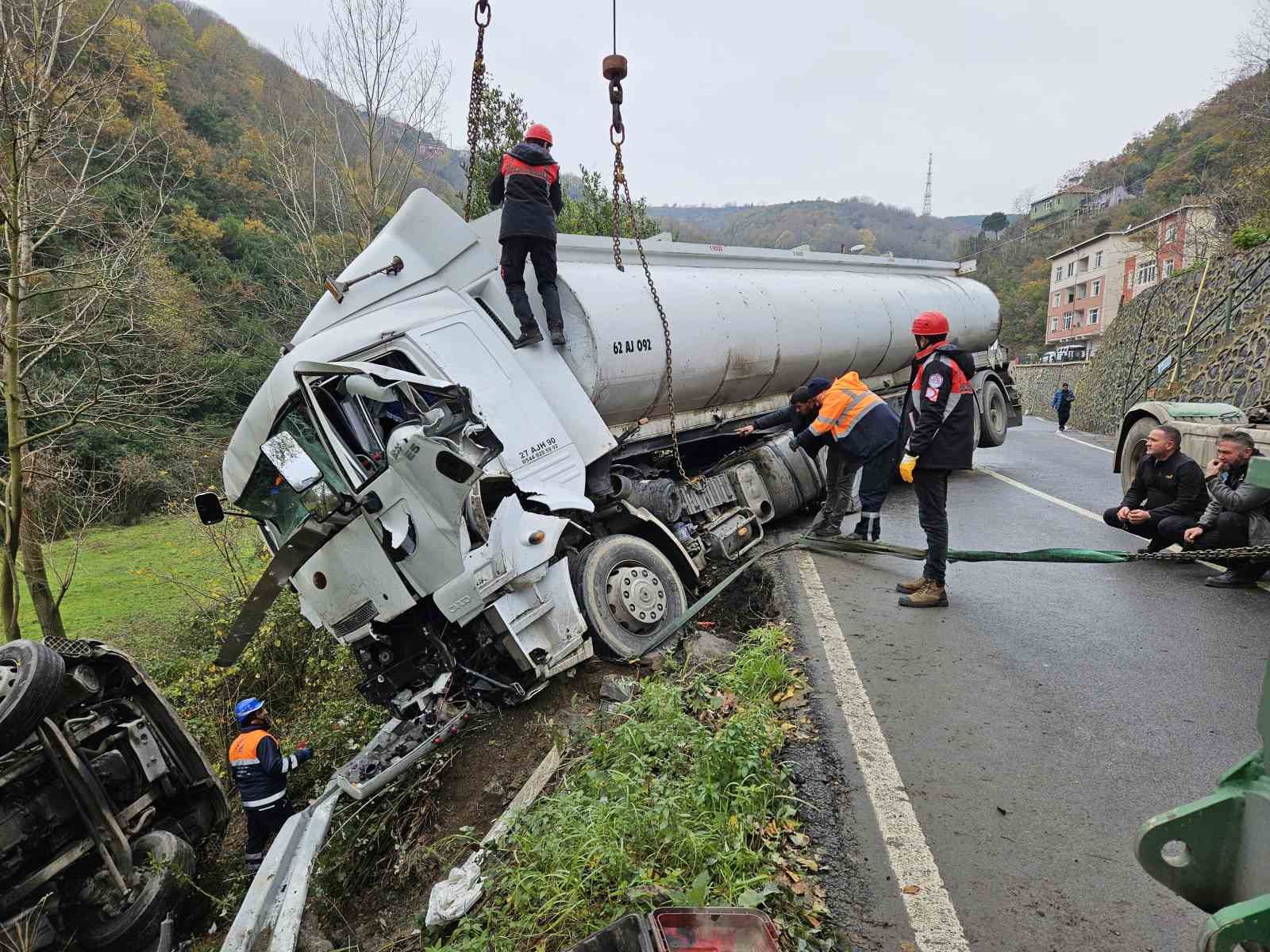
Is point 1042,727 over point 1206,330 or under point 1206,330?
under

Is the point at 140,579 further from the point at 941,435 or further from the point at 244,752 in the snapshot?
the point at 941,435

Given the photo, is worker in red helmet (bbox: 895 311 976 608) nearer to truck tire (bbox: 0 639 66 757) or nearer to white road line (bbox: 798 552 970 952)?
white road line (bbox: 798 552 970 952)

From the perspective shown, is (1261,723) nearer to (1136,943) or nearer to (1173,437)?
(1136,943)

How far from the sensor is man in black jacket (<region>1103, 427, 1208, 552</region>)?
18.7 ft

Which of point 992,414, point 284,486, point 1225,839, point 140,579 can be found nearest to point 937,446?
point 1225,839

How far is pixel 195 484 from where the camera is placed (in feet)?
45.8

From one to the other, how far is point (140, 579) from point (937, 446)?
12.5 metres

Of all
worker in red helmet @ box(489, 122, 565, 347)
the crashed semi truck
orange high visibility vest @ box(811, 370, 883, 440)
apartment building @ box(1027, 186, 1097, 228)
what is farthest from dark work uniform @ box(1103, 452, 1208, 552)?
apartment building @ box(1027, 186, 1097, 228)

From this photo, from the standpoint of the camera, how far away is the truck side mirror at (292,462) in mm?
4395

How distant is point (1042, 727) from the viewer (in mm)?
3379

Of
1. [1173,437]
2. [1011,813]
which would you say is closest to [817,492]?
[1173,437]

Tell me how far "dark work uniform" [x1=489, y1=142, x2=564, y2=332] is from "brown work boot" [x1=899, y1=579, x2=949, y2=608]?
337 cm

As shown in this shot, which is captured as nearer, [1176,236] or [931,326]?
[931,326]

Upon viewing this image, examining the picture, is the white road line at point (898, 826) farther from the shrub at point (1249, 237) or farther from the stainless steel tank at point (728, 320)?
the shrub at point (1249, 237)
